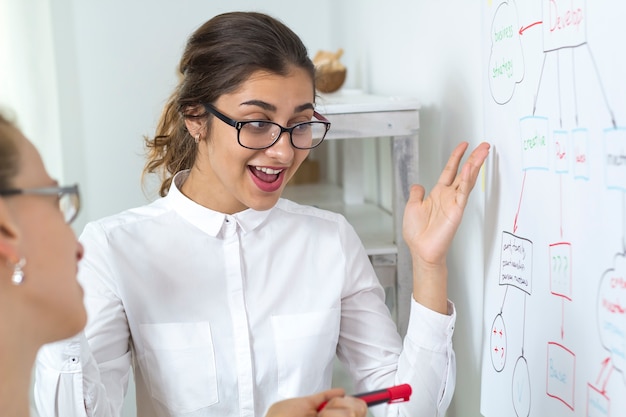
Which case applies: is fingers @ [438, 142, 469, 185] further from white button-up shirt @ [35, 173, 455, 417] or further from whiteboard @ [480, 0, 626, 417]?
white button-up shirt @ [35, 173, 455, 417]

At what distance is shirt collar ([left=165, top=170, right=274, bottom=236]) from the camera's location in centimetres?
151

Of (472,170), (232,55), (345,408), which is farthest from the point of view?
(232,55)

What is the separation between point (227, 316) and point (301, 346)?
150mm

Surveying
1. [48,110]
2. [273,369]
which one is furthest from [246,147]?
[48,110]

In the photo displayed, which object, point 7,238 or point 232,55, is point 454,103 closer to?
point 232,55

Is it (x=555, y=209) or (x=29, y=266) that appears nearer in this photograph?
(x=29, y=266)

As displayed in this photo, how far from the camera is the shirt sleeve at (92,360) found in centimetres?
129

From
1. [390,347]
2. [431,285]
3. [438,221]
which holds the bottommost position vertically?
[390,347]

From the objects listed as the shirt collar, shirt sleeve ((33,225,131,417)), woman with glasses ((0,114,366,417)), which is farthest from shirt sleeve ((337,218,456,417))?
woman with glasses ((0,114,366,417))

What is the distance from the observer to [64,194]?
2.93ft

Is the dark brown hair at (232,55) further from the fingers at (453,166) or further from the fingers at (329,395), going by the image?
the fingers at (329,395)

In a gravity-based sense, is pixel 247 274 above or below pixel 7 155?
below

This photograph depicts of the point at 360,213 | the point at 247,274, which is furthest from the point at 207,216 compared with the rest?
the point at 360,213

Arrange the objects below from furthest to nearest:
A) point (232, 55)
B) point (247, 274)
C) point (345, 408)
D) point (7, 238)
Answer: point (247, 274) → point (232, 55) → point (345, 408) → point (7, 238)
